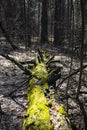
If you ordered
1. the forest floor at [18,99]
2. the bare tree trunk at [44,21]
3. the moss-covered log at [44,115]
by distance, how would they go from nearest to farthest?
the moss-covered log at [44,115]
the forest floor at [18,99]
the bare tree trunk at [44,21]

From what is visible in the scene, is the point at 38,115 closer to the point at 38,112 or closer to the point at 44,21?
the point at 38,112

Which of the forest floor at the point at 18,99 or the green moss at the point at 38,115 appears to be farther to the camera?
the forest floor at the point at 18,99

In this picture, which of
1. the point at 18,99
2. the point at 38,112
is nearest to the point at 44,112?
the point at 38,112

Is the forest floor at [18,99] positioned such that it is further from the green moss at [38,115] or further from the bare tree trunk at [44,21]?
the bare tree trunk at [44,21]

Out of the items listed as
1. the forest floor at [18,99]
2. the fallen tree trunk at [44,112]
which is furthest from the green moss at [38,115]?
the forest floor at [18,99]

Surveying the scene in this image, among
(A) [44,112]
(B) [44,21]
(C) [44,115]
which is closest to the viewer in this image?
(C) [44,115]

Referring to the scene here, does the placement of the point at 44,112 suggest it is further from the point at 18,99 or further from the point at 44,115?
the point at 18,99

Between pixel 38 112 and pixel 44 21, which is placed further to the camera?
pixel 44 21

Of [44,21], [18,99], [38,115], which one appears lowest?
[18,99]

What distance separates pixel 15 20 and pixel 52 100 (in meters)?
17.5

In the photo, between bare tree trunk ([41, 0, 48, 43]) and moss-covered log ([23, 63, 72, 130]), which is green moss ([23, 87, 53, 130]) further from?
bare tree trunk ([41, 0, 48, 43])

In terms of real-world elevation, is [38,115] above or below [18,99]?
above

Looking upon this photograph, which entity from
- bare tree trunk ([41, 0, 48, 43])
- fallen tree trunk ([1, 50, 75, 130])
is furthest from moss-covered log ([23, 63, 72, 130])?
bare tree trunk ([41, 0, 48, 43])

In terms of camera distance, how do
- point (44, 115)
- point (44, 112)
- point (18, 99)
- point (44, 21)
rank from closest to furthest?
point (44, 115), point (44, 112), point (18, 99), point (44, 21)
